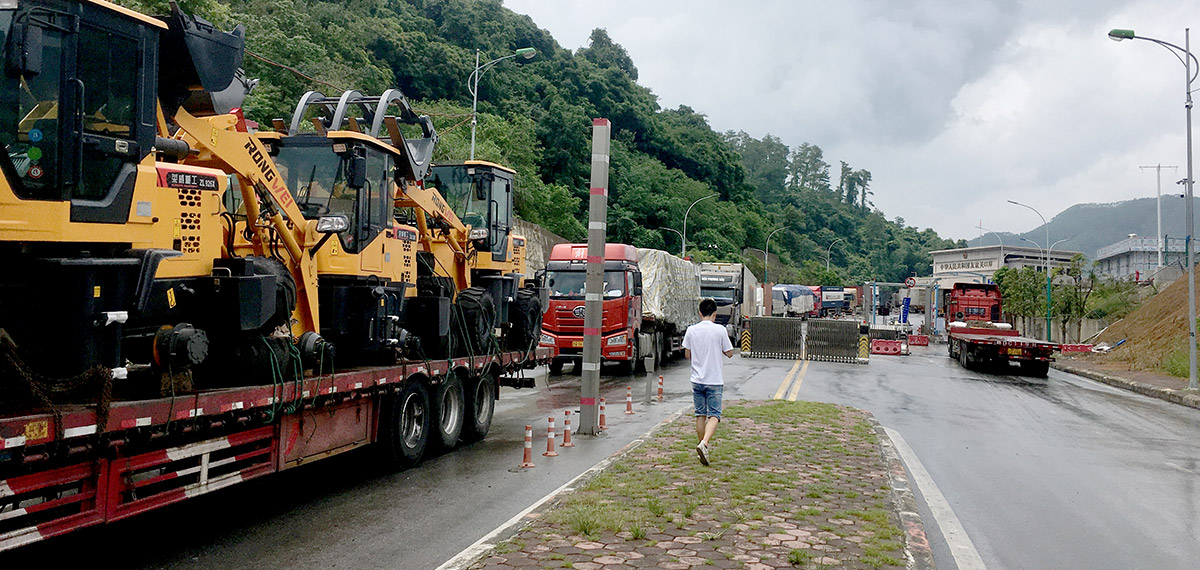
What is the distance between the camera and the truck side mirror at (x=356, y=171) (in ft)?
29.7

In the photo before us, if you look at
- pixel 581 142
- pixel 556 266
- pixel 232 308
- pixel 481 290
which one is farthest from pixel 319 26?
pixel 232 308

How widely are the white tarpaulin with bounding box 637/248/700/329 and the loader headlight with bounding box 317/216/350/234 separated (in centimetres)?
1573

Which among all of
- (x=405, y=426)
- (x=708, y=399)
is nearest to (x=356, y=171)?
(x=405, y=426)

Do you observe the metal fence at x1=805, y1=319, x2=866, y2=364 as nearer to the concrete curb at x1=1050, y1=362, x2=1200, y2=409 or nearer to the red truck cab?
the concrete curb at x1=1050, y1=362, x2=1200, y2=409

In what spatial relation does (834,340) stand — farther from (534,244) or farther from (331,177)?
(331,177)

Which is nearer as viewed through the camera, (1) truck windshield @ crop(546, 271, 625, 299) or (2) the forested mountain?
(1) truck windshield @ crop(546, 271, 625, 299)

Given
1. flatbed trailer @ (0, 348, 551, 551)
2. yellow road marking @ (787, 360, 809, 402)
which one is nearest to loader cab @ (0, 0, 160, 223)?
flatbed trailer @ (0, 348, 551, 551)

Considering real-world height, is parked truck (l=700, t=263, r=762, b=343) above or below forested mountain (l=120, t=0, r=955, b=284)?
below

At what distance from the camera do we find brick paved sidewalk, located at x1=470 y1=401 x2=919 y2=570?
5.84m

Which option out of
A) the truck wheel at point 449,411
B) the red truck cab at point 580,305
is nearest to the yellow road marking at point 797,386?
the red truck cab at point 580,305

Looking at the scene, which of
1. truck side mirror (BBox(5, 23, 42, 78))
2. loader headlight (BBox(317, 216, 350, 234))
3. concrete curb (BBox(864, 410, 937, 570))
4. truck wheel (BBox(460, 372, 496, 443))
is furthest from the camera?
truck wheel (BBox(460, 372, 496, 443))

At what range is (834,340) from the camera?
29.1 meters

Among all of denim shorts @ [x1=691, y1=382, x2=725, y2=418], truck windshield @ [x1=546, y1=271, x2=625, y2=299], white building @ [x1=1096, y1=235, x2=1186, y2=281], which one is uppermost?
white building @ [x1=1096, y1=235, x2=1186, y2=281]

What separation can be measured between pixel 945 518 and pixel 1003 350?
21.5 meters
